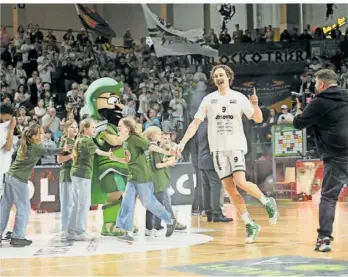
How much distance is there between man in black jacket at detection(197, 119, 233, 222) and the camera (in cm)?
1077

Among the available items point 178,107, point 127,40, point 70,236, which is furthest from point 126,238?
point 127,40

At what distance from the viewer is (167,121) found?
17.8 m

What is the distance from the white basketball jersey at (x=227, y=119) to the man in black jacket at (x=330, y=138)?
100 cm

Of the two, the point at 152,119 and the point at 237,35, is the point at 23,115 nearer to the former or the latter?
the point at 152,119

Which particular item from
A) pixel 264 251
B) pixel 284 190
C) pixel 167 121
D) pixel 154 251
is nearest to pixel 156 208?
pixel 154 251

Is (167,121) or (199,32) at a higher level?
(199,32)

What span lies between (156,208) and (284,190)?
8.00 metres

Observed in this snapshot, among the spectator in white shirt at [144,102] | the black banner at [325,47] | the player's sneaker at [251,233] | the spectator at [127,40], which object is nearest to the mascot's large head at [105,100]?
the player's sneaker at [251,233]

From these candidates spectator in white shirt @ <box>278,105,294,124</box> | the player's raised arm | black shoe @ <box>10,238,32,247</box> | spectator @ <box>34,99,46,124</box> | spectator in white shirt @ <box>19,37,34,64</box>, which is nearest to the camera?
the player's raised arm

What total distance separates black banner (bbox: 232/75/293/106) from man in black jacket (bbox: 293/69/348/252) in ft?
41.9

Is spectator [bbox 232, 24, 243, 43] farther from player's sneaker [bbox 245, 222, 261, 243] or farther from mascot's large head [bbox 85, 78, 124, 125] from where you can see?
player's sneaker [bbox 245, 222, 261, 243]

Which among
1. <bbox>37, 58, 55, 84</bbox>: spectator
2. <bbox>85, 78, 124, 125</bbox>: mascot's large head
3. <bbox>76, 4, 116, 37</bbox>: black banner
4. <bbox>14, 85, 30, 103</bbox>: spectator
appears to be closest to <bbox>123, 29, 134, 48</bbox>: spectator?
<bbox>76, 4, 116, 37</bbox>: black banner

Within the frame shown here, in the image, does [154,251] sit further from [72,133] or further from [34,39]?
[34,39]

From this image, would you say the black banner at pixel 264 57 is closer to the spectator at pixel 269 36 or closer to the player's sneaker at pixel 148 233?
the spectator at pixel 269 36
